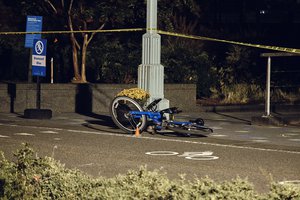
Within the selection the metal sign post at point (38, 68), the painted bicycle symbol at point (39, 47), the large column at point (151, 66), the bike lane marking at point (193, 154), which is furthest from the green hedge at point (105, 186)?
the painted bicycle symbol at point (39, 47)

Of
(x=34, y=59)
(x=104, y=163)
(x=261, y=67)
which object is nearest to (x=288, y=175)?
(x=104, y=163)

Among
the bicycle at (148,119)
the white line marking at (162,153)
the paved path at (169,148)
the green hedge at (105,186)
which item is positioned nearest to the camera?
the green hedge at (105,186)

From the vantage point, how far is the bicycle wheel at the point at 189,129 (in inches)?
662

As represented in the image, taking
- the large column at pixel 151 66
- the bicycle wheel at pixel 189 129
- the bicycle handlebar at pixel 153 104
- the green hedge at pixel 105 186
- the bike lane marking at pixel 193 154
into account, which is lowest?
the bike lane marking at pixel 193 154

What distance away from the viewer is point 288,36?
111 ft

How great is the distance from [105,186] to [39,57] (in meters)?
13.6

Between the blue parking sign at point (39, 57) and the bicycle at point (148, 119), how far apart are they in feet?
12.1

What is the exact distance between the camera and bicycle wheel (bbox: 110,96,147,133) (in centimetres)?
1756

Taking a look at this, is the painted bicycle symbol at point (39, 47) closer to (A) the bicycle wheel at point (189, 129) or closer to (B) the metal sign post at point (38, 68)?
(B) the metal sign post at point (38, 68)

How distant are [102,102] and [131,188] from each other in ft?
53.2

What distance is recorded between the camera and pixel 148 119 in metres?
17.7

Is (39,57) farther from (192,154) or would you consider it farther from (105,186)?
(105,186)

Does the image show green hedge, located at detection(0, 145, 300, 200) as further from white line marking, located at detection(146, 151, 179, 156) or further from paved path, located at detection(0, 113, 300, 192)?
white line marking, located at detection(146, 151, 179, 156)

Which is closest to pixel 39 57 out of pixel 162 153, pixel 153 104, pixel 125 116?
pixel 125 116
